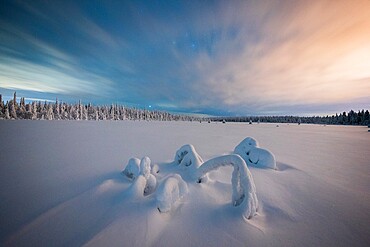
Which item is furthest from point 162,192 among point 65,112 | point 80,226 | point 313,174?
point 65,112

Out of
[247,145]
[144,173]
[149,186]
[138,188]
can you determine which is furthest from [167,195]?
[247,145]

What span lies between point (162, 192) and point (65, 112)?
84.8 meters

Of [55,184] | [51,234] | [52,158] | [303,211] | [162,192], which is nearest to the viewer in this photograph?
[51,234]

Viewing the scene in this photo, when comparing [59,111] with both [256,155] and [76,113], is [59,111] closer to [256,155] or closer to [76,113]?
[76,113]

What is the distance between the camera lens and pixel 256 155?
6.06 m

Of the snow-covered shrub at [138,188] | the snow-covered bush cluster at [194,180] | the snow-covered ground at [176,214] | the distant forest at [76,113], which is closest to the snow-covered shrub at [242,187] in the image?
the snow-covered bush cluster at [194,180]

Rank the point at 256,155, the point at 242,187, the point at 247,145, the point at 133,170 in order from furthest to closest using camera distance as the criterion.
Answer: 1. the point at 247,145
2. the point at 256,155
3. the point at 133,170
4. the point at 242,187

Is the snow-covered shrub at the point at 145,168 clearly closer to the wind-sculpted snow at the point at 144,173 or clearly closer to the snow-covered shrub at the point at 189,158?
the wind-sculpted snow at the point at 144,173

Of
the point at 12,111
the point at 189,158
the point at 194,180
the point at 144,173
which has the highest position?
the point at 12,111

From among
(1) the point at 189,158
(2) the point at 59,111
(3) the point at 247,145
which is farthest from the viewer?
(2) the point at 59,111

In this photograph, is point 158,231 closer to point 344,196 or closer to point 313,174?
point 344,196

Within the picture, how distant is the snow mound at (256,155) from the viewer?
5703 millimetres

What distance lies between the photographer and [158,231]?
7.70 ft

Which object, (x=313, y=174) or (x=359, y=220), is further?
Answer: (x=313, y=174)
